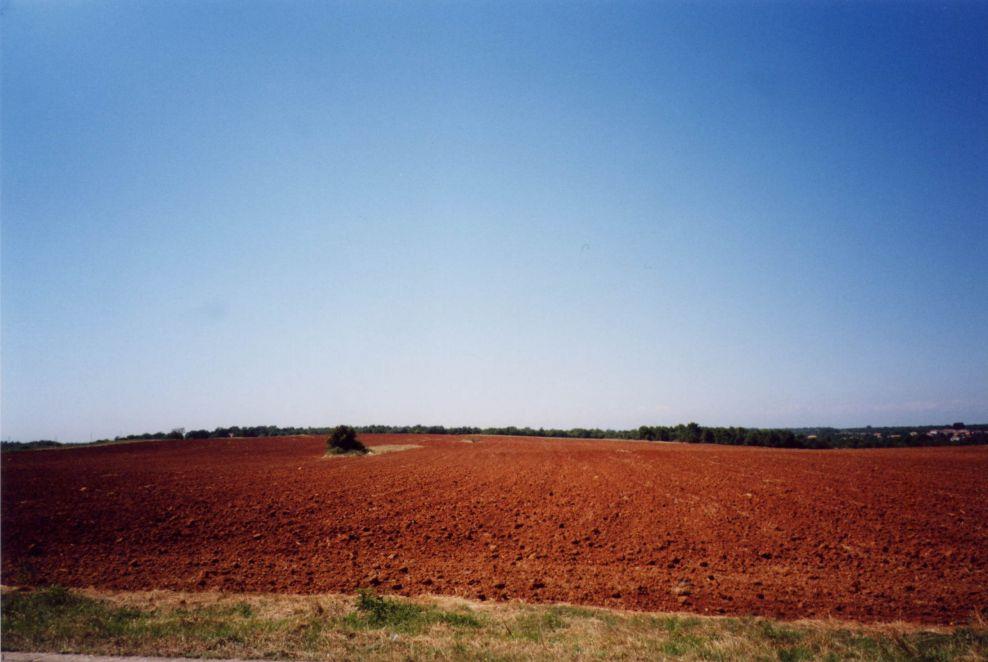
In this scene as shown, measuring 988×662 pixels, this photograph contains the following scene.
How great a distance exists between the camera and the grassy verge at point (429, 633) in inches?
233

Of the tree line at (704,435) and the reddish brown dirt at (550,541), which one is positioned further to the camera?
the tree line at (704,435)

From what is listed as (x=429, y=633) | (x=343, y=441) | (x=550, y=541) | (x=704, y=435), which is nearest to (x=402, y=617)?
(x=429, y=633)

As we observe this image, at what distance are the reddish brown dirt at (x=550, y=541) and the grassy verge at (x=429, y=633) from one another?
1.24 metres

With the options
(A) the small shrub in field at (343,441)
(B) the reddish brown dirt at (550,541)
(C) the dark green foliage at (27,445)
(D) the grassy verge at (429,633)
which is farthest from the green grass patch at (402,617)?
(C) the dark green foliage at (27,445)

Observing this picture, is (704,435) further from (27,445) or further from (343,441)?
(27,445)

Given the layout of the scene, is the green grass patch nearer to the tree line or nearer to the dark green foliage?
the tree line

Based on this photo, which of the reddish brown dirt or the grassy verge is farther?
the reddish brown dirt

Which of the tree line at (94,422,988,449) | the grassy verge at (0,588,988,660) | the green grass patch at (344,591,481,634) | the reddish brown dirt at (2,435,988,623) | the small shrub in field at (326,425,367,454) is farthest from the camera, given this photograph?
the tree line at (94,422,988,449)

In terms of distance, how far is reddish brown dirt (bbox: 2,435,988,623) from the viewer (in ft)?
30.7

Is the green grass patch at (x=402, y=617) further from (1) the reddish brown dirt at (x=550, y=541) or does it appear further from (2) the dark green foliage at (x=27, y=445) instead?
(2) the dark green foliage at (x=27, y=445)

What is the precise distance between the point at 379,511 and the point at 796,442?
79.8m

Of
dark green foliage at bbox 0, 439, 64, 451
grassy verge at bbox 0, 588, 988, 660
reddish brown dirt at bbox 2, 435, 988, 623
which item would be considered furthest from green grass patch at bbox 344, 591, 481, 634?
dark green foliage at bbox 0, 439, 64, 451

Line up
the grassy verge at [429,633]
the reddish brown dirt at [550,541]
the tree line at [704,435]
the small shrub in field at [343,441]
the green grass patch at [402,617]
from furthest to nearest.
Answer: the tree line at [704,435] < the small shrub in field at [343,441] < the reddish brown dirt at [550,541] < the green grass patch at [402,617] < the grassy verge at [429,633]

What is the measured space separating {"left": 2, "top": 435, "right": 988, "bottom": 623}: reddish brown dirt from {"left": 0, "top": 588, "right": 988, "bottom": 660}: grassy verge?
1235mm
